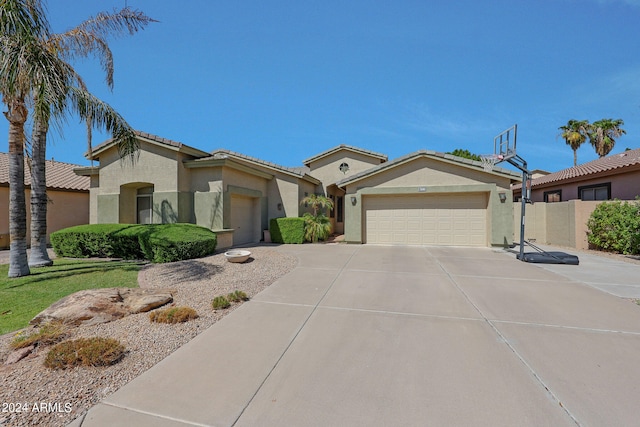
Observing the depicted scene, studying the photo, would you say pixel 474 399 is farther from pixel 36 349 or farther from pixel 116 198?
pixel 116 198

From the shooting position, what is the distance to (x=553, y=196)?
57.1 ft

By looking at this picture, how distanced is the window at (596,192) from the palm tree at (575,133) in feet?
50.3

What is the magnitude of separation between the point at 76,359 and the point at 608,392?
5.65 metres

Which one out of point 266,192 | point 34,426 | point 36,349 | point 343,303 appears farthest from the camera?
point 266,192

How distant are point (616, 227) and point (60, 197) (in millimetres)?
26912

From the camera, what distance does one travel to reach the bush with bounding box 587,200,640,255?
10.6 metres

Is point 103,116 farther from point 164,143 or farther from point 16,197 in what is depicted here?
point 164,143

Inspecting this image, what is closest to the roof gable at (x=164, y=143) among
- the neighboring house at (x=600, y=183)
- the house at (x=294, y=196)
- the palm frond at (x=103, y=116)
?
the house at (x=294, y=196)

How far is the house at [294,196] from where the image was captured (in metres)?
12.0

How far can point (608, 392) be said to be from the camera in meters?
2.71

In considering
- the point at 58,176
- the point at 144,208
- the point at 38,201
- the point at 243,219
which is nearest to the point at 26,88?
the point at 38,201

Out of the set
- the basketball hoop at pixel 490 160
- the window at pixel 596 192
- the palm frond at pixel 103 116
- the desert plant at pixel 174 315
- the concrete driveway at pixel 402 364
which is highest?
the palm frond at pixel 103 116

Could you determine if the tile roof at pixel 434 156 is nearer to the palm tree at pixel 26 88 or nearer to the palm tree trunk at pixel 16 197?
the palm tree at pixel 26 88

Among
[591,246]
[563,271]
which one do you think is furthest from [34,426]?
[591,246]
